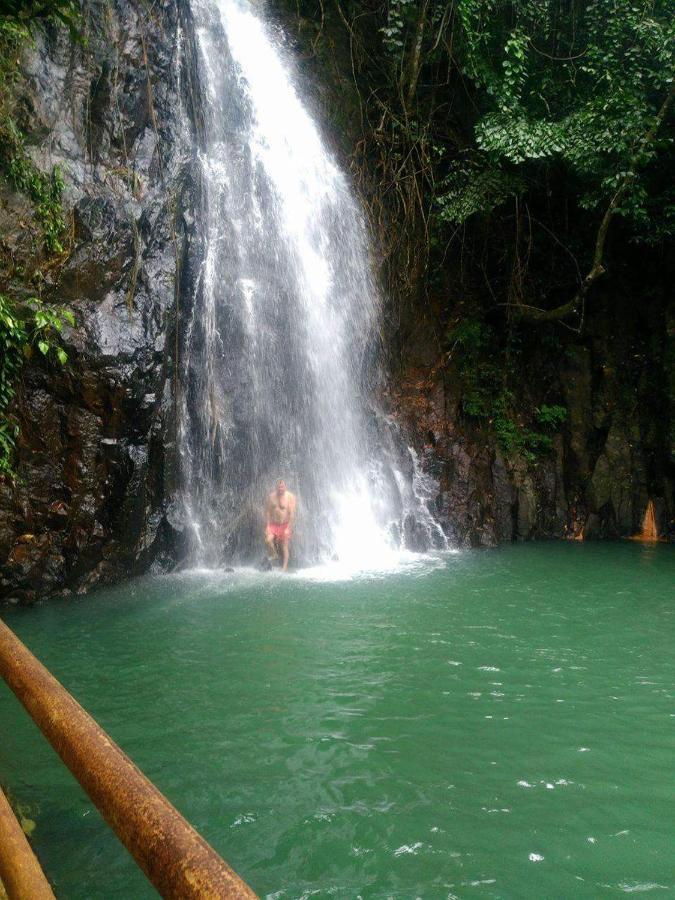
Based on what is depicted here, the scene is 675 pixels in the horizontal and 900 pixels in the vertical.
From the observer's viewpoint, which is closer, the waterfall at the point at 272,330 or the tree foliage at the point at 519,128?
the waterfall at the point at 272,330

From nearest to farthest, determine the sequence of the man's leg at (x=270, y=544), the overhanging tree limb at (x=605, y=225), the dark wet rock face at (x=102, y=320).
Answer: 1. the dark wet rock face at (x=102, y=320)
2. the man's leg at (x=270, y=544)
3. the overhanging tree limb at (x=605, y=225)

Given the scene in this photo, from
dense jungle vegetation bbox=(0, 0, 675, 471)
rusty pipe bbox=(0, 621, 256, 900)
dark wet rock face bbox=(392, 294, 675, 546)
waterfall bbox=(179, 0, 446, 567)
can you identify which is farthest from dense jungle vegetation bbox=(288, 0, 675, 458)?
rusty pipe bbox=(0, 621, 256, 900)

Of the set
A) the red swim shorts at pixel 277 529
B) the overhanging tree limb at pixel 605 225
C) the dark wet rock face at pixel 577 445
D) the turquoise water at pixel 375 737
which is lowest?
the turquoise water at pixel 375 737

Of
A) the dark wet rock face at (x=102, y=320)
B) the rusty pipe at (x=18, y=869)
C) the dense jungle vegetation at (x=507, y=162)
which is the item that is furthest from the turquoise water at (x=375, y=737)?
the dense jungle vegetation at (x=507, y=162)

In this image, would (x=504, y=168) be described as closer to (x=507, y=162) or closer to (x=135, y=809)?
(x=507, y=162)

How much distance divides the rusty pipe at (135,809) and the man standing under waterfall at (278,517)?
288 inches

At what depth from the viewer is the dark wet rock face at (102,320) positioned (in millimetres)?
7344

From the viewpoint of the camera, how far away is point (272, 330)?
400 inches

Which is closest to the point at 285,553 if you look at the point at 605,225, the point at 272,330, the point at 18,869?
the point at 272,330

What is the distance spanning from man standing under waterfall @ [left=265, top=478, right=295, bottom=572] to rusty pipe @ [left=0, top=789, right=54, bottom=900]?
757cm

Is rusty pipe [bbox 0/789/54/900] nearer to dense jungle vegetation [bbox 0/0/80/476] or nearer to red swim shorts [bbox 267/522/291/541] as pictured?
dense jungle vegetation [bbox 0/0/80/476]

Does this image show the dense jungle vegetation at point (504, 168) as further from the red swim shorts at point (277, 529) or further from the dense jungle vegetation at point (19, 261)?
the dense jungle vegetation at point (19, 261)

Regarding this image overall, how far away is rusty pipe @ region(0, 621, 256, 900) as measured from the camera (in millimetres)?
1013

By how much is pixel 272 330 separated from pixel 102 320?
2.96m
